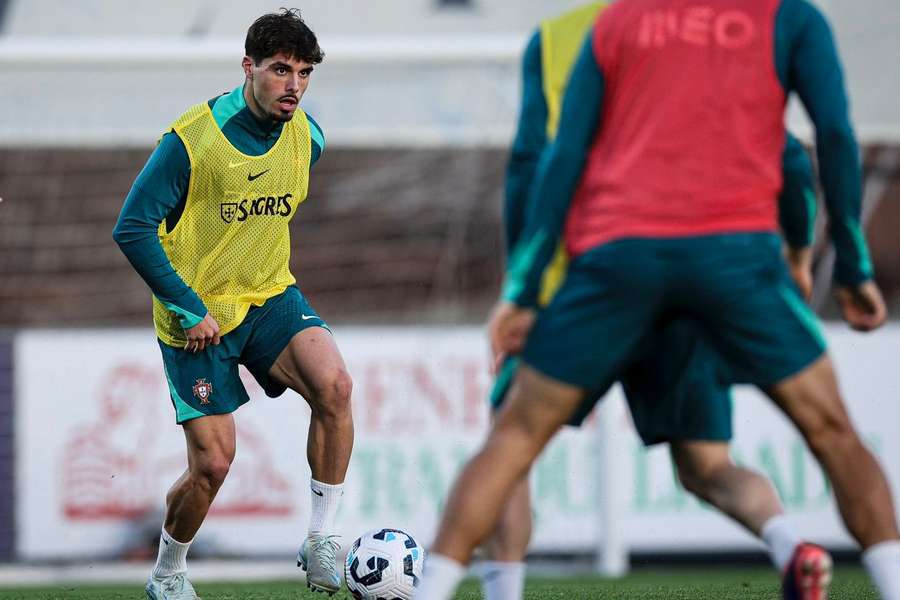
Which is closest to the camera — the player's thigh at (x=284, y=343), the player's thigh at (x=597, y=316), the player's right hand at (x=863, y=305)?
the player's thigh at (x=597, y=316)

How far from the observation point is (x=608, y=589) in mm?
7289

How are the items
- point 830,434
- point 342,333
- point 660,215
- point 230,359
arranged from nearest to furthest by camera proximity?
point 660,215, point 830,434, point 230,359, point 342,333

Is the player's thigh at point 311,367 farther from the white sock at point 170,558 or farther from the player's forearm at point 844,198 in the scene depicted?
the player's forearm at point 844,198

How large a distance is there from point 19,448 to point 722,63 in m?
6.80

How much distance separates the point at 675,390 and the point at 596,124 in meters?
0.87

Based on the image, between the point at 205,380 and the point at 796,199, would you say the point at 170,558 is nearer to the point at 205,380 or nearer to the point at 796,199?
the point at 205,380

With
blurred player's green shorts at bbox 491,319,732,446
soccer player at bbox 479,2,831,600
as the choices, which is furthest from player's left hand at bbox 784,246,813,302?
blurred player's green shorts at bbox 491,319,732,446

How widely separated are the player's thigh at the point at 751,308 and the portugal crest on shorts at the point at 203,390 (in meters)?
2.50

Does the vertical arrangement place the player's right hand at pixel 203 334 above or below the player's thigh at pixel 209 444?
above

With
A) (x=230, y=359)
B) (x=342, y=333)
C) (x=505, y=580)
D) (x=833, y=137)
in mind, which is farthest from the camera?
(x=342, y=333)

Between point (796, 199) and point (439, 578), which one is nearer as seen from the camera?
point (439, 578)

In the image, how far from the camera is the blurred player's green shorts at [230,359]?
5.52 m

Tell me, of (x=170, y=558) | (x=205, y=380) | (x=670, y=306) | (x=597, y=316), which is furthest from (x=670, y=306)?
(x=170, y=558)

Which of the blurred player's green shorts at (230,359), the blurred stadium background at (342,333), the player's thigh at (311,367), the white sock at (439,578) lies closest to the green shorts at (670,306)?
the white sock at (439,578)
